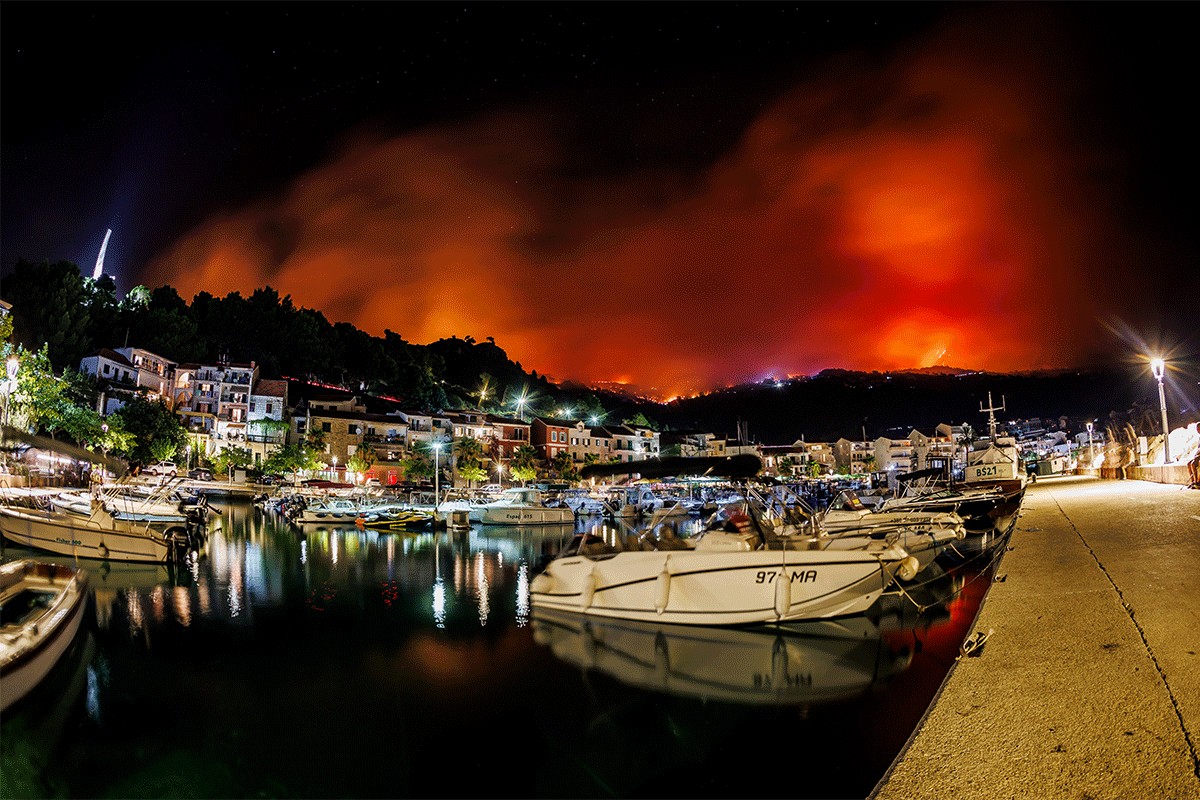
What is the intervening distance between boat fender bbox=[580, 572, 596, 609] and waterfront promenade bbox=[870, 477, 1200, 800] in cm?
843

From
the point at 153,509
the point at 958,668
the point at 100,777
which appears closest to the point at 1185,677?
the point at 958,668

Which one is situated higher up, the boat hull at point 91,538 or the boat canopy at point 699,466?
the boat canopy at point 699,466

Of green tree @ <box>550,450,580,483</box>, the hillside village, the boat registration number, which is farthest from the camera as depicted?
green tree @ <box>550,450,580,483</box>

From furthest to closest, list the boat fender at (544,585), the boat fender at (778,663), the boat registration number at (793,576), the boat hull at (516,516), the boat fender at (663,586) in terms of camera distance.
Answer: the boat hull at (516,516)
the boat fender at (544,585)
the boat fender at (663,586)
the boat registration number at (793,576)
the boat fender at (778,663)

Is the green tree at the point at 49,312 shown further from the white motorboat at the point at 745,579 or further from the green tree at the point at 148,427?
the white motorboat at the point at 745,579

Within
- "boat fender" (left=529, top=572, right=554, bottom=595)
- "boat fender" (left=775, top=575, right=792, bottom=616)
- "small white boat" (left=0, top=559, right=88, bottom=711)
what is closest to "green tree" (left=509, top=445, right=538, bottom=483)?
"boat fender" (left=529, top=572, right=554, bottom=595)

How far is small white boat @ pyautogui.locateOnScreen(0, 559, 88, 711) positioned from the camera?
9680 mm

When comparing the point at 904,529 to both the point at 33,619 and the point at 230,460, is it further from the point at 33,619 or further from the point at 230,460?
the point at 230,460

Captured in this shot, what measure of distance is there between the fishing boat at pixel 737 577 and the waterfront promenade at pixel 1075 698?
3.79m

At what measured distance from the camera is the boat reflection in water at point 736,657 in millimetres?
10992

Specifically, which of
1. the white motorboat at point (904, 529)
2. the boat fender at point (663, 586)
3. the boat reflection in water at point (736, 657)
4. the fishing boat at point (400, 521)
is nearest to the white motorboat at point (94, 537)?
the fishing boat at point (400, 521)

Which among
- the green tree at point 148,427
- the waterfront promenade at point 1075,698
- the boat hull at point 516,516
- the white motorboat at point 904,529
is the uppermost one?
the green tree at point 148,427

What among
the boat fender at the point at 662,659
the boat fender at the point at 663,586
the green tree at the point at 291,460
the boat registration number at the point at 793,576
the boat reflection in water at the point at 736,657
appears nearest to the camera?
the boat reflection in water at the point at 736,657

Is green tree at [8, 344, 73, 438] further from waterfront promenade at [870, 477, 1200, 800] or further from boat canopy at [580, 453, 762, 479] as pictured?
waterfront promenade at [870, 477, 1200, 800]
